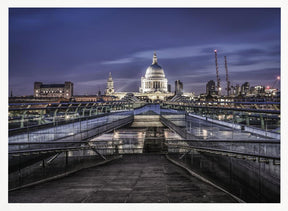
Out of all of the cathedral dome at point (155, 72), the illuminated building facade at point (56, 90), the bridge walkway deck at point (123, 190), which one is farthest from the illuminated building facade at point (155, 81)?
the bridge walkway deck at point (123, 190)

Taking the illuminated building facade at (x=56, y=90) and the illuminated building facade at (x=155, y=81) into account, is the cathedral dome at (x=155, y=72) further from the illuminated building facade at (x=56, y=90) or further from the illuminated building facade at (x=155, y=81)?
the illuminated building facade at (x=56, y=90)

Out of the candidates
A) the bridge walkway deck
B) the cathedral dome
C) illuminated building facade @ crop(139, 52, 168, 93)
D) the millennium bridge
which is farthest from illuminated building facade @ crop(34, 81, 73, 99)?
the bridge walkway deck

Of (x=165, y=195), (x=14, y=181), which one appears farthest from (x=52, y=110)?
(x=165, y=195)

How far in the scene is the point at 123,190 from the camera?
5.22m

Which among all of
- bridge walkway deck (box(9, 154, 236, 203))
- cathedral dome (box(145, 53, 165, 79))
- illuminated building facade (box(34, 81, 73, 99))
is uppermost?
cathedral dome (box(145, 53, 165, 79))

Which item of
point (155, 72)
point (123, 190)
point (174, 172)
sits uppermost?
point (155, 72)

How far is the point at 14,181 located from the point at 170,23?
6145mm

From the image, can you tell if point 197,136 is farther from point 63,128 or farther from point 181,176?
point 63,128

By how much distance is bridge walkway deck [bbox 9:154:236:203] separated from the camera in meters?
4.72

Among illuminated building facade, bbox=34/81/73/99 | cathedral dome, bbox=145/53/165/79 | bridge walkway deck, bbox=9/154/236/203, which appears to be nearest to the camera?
bridge walkway deck, bbox=9/154/236/203

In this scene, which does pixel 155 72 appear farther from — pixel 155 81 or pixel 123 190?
pixel 123 190

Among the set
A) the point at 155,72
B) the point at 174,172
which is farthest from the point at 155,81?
the point at 174,172

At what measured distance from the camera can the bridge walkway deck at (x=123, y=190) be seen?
15.5 feet

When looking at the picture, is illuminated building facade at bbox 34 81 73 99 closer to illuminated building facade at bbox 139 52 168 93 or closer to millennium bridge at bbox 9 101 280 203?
illuminated building facade at bbox 139 52 168 93
